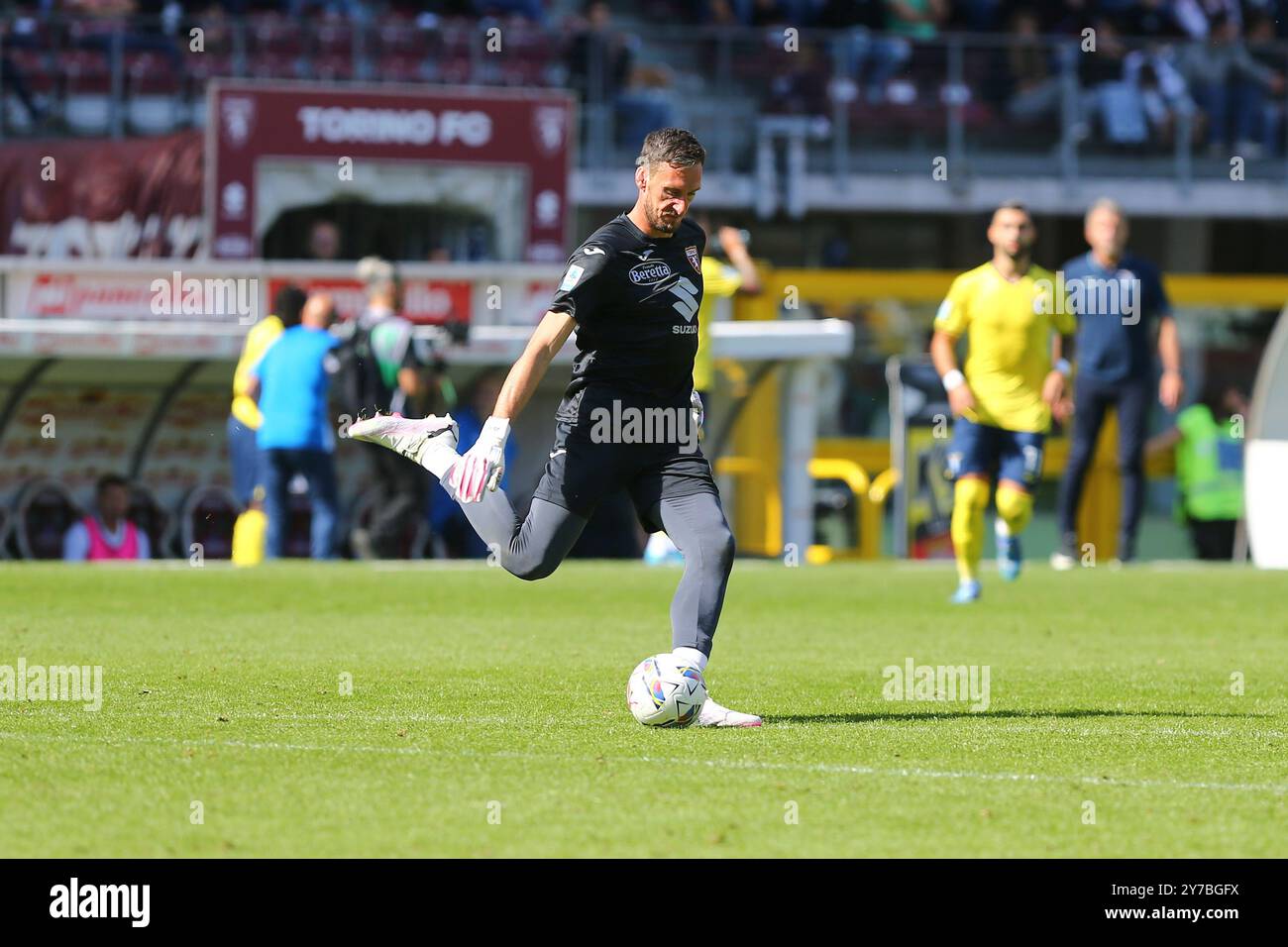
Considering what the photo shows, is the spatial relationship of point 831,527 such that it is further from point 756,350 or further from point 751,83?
point 751,83

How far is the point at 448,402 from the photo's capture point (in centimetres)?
1764

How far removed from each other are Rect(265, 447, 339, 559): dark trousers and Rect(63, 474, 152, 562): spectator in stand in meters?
2.42

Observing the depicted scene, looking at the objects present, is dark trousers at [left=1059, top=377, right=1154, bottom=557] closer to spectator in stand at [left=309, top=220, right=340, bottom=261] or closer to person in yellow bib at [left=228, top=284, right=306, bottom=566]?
person in yellow bib at [left=228, top=284, right=306, bottom=566]

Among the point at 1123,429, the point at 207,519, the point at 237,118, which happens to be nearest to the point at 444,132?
the point at 237,118

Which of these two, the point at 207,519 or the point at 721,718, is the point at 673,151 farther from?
the point at 207,519

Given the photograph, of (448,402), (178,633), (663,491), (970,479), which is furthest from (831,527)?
(663,491)

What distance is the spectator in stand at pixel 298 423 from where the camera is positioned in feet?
53.4

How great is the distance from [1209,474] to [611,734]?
16.3 metres

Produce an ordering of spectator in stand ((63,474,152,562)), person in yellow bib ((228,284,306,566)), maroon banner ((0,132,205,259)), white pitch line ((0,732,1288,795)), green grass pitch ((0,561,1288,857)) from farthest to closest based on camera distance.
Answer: maroon banner ((0,132,205,259))
spectator in stand ((63,474,152,562))
person in yellow bib ((228,284,306,566))
white pitch line ((0,732,1288,795))
green grass pitch ((0,561,1288,857))

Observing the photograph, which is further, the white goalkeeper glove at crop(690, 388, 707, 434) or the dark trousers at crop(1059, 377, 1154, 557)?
the dark trousers at crop(1059, 377, 1154, 557)

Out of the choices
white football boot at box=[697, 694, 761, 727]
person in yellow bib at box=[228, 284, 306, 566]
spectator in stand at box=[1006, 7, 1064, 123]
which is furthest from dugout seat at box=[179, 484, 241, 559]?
white football boot at box=[697, 694, 761, 727]

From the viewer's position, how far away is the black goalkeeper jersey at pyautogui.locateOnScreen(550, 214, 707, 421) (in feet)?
25.4

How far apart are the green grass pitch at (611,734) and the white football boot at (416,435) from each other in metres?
0.88

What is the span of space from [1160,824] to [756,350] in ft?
46.3
